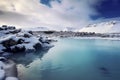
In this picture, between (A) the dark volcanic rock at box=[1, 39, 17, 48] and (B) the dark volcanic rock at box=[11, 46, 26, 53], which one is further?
(B) the dark volcanic rock at box=[11, 46, 26, 53]

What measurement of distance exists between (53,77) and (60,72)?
2.72 meters

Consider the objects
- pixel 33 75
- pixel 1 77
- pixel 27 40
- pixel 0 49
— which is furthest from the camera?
pixel 27 40

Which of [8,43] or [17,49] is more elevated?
[8,43]

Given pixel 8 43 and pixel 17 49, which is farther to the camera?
pixel 17 49

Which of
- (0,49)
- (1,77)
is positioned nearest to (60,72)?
(1,77)

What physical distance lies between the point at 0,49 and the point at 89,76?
75.5 ft

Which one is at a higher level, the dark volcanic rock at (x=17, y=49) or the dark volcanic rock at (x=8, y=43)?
A: the dark volcanic rock at (x=8, y=43)

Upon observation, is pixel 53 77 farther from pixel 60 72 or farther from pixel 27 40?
pixel 27 40

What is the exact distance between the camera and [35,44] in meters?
52.1

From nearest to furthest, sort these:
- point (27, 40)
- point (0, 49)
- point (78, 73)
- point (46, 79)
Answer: point (46, 79) → point (78, 73) → point (0, 49) → point (27, 40)

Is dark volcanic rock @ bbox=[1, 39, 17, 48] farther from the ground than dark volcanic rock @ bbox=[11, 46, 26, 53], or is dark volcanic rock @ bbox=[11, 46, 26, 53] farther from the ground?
dark volcanic rock @ bbox=[1, 39, 17, 48]

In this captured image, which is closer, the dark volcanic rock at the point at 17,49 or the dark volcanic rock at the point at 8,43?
the dark volcanic rock at the point at 8,43

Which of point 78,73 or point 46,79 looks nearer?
point 46,79

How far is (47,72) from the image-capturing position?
24.9 meters
